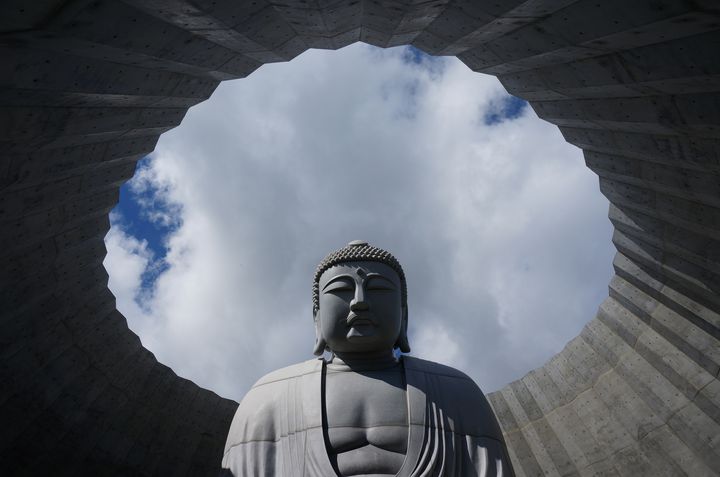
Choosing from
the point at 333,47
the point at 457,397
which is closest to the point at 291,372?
the point at 457,397

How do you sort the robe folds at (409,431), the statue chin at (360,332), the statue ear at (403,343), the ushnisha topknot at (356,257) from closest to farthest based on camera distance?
the robe folds at (409,431), the statue chin at (360,332), the ushnisha topknot at (356,257), the statue ear at (403,343)

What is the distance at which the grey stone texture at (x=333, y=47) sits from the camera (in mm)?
5859

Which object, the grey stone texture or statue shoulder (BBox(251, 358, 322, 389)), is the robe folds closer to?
statue shoulder (BBox(251, 358, 322, 389))

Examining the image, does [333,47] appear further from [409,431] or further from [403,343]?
[409,431]

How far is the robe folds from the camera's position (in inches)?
240

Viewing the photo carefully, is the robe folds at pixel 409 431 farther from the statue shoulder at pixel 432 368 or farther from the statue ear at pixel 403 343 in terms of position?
the statue ear at pixel 403 343

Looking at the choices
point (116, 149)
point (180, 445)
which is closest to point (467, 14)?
point (116, 149)

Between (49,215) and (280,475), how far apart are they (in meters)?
5.00

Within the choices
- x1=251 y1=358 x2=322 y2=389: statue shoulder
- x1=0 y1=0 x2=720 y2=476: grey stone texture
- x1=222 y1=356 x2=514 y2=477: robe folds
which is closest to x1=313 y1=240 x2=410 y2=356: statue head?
x1=251 y1=358 x2=322 y2=389: statue shoulder

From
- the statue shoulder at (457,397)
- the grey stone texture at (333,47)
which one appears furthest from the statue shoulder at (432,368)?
the grey stone texture at (333,47)

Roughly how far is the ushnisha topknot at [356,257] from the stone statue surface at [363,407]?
1 cm

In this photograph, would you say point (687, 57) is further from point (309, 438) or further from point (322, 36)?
point (309, 438)

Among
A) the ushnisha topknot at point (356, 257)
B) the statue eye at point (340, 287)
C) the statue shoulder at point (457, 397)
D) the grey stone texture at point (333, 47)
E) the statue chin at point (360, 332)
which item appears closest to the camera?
the grey stone texture at point (333, 47)

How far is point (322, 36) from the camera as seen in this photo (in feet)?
26.3
